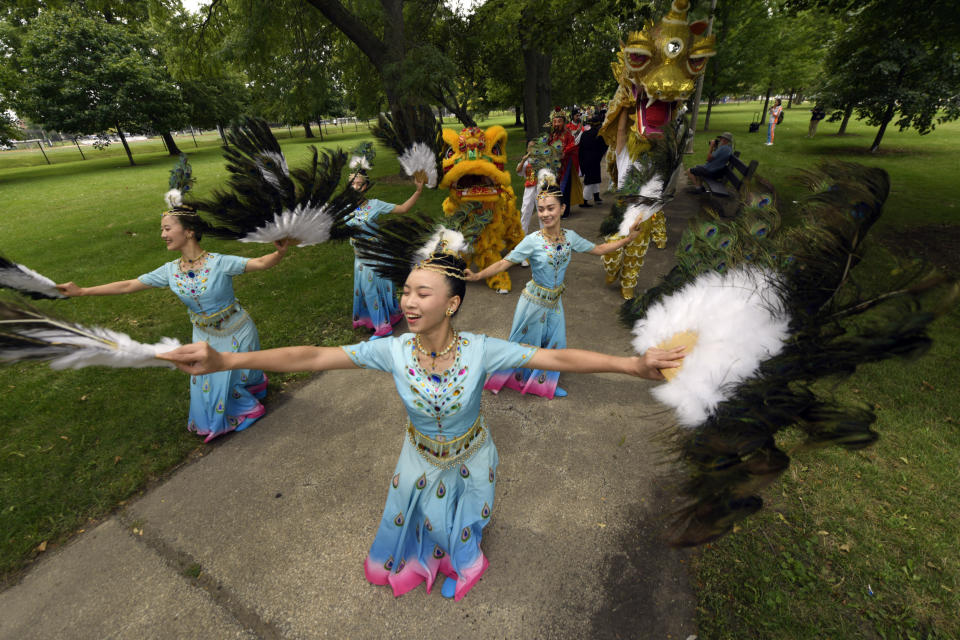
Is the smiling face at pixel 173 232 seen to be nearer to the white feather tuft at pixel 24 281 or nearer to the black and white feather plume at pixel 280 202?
the black and white feather plume at pixel 280 202

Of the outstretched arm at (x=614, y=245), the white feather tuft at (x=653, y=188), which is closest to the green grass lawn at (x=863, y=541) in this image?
the outstretched arm at (x=614, y=245)

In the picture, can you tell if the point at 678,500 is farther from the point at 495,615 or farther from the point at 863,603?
the point at 495,615

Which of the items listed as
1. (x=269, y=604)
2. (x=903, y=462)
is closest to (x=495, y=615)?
(x=269, y=604)

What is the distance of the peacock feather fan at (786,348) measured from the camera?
1325mm

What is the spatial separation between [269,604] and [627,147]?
786 cm

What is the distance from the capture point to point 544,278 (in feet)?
13.9

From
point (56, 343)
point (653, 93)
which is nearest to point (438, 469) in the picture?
point (56, 343)

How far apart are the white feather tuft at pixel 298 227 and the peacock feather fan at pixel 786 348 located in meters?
2.63

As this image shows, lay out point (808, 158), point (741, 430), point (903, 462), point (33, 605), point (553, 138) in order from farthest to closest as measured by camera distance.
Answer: point (808, 158) < point (553, 138) < point (903, 462) < point (33, 605) < point (741, 430)

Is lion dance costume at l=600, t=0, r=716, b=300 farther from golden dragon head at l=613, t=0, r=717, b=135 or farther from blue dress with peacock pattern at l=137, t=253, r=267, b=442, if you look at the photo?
blue dress with peacock pattern at l=137, t=253, r=267, b=442

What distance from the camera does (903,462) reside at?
11.6 ft

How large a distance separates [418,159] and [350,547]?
15.6ft

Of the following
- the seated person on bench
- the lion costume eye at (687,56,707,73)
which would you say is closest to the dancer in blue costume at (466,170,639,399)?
the lion costume eye at (687,56,707,73)

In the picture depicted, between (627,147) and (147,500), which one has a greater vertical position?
(627,147)
